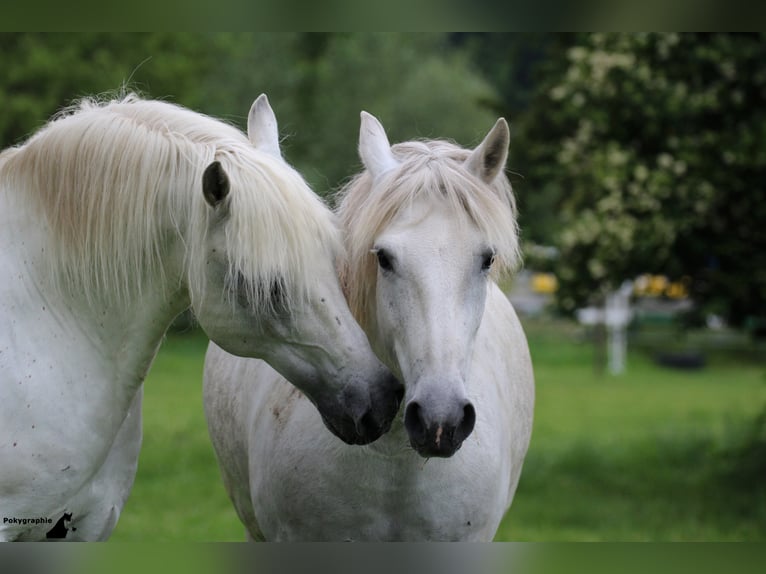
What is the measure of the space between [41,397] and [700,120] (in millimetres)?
7571

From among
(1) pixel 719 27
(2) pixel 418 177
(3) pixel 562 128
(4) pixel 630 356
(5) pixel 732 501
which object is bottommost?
(4) pixel 630 356

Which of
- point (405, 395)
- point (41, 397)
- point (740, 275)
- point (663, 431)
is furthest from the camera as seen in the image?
point (663, 431)

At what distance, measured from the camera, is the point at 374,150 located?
348cm

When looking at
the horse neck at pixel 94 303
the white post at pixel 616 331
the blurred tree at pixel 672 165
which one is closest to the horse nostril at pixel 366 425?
the horse neck at pixel 94 303

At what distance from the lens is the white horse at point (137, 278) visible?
9.55 ft

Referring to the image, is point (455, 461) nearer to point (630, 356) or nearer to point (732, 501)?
point (732, 501)

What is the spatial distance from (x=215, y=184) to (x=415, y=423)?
3.08ft

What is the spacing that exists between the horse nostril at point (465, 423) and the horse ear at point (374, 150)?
0.97 meters

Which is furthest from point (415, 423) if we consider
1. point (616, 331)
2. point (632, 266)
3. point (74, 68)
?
Answer: point (616, 331)

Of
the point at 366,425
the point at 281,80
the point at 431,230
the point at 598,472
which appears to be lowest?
the point at 598,472

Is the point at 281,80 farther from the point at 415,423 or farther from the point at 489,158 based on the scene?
the point at 415,423

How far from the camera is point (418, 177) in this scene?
321cm

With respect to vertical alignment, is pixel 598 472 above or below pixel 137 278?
below

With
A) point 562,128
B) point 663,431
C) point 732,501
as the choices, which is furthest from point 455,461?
point 663,431
